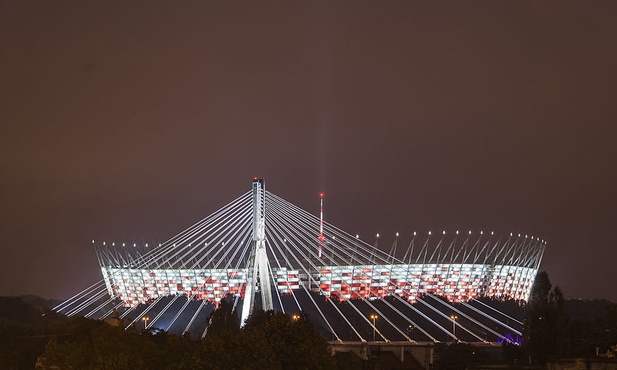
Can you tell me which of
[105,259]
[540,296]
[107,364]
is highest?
[105,259]

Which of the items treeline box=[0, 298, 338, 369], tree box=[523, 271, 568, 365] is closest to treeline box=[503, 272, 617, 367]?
tree box=[523, 271, 568, 365]

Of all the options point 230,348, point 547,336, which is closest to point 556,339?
point 547,336

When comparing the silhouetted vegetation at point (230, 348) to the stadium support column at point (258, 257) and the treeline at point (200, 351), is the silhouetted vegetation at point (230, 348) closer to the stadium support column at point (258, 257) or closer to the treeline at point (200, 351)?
the treeline at point (200, 351)

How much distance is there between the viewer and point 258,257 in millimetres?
61375

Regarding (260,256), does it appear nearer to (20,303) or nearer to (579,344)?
(579,344)

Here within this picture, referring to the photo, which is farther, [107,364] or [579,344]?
[579,344]

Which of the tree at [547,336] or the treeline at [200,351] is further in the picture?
the tree at [547,336]

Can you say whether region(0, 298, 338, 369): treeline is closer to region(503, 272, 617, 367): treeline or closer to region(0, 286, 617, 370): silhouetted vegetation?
region(0, 286, 617, 370): silhouetted vegetation

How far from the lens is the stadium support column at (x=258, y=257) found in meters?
60.4

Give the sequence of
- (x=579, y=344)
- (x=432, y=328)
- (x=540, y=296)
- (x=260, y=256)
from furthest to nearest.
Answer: (x=432, y=328)
(x=260, y=256)
(x=540, y=296)
(x=579, y=344)

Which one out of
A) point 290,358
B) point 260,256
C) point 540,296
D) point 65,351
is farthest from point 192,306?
point 290,358

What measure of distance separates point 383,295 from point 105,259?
2907 centimetres

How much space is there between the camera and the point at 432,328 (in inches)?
3115

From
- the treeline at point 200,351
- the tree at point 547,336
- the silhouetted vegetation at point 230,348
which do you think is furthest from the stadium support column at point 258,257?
the treeline at point 200,351
